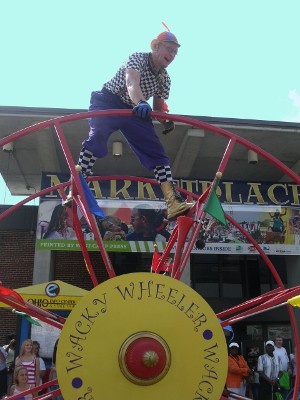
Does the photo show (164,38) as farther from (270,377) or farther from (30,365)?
(270,377)

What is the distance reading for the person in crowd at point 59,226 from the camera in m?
13.0

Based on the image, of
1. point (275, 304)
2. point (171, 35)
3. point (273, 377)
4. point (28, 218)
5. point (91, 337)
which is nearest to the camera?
point (91, 337)

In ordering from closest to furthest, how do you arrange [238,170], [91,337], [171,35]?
1. [91,337]
2. [171,35]
3. [238,170]

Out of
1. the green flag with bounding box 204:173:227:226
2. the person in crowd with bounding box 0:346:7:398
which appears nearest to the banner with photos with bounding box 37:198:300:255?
the person in crowd with bounding box 0:346:7:398

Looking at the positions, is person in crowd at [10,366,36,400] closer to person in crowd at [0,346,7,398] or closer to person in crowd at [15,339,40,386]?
person in crowd at [15,339,40,386]

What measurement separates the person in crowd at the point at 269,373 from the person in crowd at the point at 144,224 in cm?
453

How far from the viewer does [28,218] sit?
14.9 m

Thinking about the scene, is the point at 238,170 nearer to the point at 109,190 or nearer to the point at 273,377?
Answer: the point at 109,190

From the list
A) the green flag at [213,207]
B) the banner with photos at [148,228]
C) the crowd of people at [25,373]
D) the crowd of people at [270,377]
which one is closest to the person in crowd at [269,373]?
the crowd of people at [270,377]

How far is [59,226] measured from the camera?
13070mm

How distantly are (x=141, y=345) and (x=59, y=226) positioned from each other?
9892 mm

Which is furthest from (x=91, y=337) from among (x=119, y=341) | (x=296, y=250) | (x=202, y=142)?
(x=296, y=250)

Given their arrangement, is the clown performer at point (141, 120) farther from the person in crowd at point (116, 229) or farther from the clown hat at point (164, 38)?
the person in crowd at point (116, 229)

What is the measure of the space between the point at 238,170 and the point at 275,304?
39.6ft
